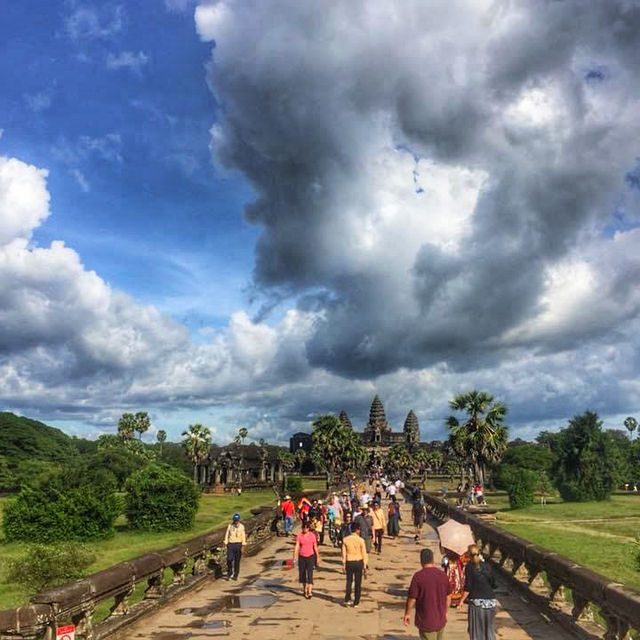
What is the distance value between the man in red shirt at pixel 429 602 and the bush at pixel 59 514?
109 feet

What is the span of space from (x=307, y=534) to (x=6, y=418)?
12853 centimetres

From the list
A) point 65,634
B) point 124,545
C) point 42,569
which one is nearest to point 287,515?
point 42,569

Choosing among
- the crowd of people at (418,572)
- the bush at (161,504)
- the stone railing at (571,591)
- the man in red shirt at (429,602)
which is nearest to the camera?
the man in red shirt at (429,602)

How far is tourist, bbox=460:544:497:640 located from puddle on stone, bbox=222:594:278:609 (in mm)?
5533

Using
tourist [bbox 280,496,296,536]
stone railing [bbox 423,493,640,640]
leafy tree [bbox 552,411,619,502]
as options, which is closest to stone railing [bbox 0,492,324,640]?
stone railing [bbox 423,493,640,640]

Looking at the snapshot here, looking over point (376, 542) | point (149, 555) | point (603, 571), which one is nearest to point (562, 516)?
point (603, 571)

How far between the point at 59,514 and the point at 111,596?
30.2 meters

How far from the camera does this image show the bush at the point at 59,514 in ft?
120

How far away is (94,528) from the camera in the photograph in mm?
37000

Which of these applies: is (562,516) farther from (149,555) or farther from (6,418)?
(6,418)

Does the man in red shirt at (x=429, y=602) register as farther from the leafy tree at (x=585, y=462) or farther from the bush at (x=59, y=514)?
the leafy tree at (x=585, y=462)

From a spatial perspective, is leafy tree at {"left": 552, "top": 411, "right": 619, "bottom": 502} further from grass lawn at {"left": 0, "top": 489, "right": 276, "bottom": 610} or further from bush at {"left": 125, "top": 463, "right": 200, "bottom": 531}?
bush at {"left": 125, "top": 463, "right": 200, "bottom": 531}

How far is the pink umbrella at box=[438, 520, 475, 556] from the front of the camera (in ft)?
34.6

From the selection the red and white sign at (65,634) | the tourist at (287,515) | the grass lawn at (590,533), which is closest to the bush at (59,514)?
the tourist at (287,515)
